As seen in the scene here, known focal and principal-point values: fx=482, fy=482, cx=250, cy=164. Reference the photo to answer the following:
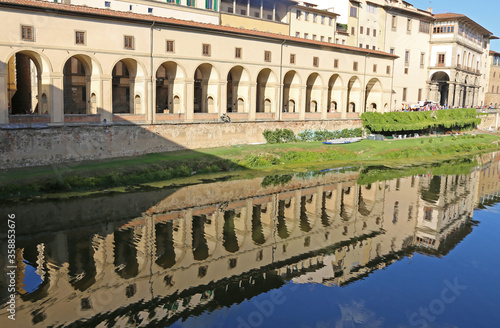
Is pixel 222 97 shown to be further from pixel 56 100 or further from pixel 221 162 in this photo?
pixel 56 100

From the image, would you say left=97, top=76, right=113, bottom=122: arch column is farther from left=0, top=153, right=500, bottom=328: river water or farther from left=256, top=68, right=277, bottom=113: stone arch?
left=256, top=68, right=277, bottom=113: stone arch

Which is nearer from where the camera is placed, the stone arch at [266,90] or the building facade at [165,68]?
the building facade at [165,68]

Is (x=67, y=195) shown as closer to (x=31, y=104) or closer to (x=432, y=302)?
(x=31, y=104)

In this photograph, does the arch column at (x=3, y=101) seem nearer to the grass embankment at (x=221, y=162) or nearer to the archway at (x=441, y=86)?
the grass embankment at (x=221, y=162)

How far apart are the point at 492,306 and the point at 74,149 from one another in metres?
25.3

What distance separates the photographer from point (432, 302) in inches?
677

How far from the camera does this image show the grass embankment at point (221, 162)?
2733cm

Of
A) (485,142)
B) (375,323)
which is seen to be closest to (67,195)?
(375,323)

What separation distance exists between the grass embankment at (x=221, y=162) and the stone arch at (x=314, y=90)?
616 cm

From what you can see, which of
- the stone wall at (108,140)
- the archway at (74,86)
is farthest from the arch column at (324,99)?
the archway at (74,86)

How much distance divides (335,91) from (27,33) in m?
31.8

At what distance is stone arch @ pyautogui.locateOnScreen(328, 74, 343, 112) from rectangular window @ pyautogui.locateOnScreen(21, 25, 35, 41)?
3075 centimetres

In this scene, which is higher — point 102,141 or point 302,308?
point 102,141

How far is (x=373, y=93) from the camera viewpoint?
55.7 metres
